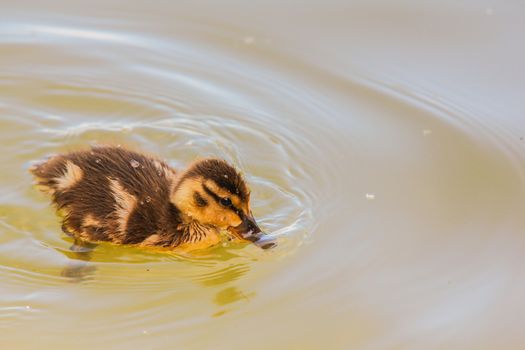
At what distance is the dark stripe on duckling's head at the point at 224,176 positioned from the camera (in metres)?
3.63

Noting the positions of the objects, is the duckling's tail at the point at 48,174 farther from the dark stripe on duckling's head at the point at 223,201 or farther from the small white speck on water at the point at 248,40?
the small white speck on water at the point at 248,40

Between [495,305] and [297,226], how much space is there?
904 mm

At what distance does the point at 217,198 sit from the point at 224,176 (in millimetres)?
120

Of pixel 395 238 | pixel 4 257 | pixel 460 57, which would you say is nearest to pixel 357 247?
pixel 395 238

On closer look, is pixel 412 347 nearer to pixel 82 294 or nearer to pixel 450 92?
pixel 82 294

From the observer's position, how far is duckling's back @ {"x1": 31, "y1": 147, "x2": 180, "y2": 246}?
3.82m

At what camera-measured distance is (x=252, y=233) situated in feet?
12.3

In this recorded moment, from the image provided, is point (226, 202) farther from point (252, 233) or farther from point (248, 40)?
point (248, 40)

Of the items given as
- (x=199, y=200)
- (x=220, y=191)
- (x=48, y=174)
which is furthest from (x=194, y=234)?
(x=48, y=174)

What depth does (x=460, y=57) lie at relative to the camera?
17.3ft

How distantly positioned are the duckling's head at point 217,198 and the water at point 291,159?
130 mm

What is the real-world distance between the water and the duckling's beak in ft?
0.20

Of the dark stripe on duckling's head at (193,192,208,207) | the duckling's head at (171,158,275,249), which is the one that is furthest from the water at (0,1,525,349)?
the dark stripe on duckling's head at (193,192,208,207)

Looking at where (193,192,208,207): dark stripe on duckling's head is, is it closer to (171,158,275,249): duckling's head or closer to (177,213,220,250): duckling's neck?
(171,158,275,249): duckling's head
